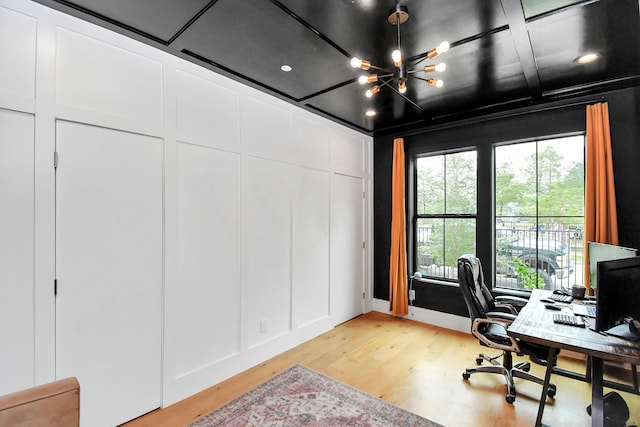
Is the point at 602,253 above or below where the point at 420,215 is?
below

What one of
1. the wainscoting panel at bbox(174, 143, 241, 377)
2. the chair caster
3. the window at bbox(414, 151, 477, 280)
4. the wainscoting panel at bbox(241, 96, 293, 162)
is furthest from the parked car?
the wainscoting panel at bbox(174, 143, 241, 377)

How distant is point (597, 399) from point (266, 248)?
9.20ft

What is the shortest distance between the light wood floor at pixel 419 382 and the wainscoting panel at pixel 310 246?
41 cm

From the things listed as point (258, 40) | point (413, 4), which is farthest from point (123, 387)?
point (413, 4)

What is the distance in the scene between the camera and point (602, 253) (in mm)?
2582

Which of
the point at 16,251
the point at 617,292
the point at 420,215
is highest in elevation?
the point at 420,215

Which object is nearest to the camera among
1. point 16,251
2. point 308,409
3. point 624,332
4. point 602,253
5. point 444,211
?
point 16,251

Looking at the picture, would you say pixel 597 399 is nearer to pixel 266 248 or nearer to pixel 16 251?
pixel 266 248

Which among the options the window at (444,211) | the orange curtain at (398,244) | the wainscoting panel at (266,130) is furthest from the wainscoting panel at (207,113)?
the window at (444,211)

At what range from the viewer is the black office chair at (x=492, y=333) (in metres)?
2.42

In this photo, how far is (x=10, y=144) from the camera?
1767 mm

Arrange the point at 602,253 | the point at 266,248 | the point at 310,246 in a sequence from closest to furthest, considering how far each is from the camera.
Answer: the point at 602,253, the point at 266,248, the point at 310,246

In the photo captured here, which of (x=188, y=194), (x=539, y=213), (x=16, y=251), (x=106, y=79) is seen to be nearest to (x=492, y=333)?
(x=539, y=213)

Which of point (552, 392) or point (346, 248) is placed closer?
point (552, 392)
